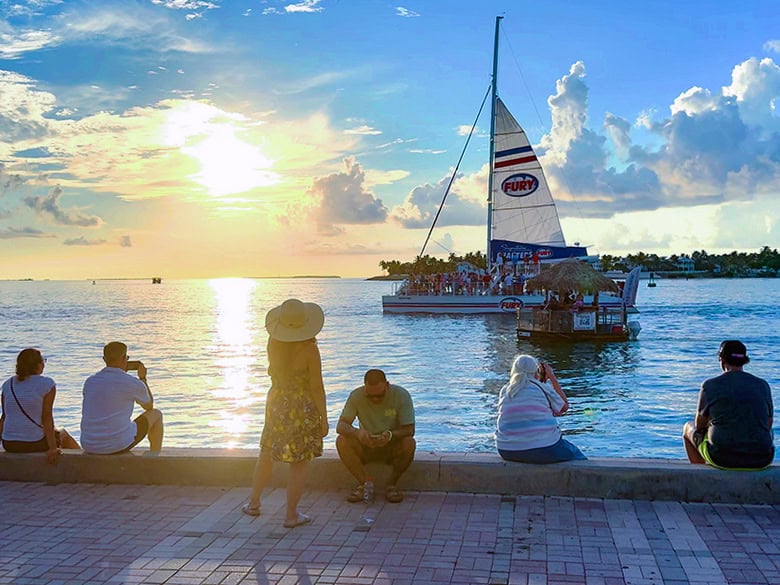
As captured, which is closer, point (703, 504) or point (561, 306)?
point (703, 504)

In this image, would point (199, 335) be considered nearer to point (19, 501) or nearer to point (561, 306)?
point (561, 306)

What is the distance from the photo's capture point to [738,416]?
20.5 ft

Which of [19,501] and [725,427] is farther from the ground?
[725,427]

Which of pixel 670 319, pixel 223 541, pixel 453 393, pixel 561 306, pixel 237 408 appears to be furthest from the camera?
pixel 670 319

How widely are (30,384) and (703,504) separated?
5865 millimetres

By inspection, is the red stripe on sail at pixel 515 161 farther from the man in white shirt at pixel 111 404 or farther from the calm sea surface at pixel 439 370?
the man in white shirt at pixel 111 404

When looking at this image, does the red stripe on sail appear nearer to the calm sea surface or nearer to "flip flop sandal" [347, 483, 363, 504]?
the calm sea surface

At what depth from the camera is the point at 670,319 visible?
175 feet

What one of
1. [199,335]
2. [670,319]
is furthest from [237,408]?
[670,319]

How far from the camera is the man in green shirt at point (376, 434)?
21.3 feet

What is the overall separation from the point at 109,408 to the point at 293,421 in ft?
6.89

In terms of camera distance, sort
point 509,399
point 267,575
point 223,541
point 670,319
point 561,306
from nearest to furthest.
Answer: point 267,575
point 223,541
point 509,399
point 561,306
point 670,319

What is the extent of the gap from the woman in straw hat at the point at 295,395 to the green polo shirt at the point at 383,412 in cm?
79

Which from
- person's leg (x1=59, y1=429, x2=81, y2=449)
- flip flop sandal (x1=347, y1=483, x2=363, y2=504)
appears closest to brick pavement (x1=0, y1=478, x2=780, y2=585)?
flip flop sandal (x1=347, y1=483, x2=363, y2=504)
